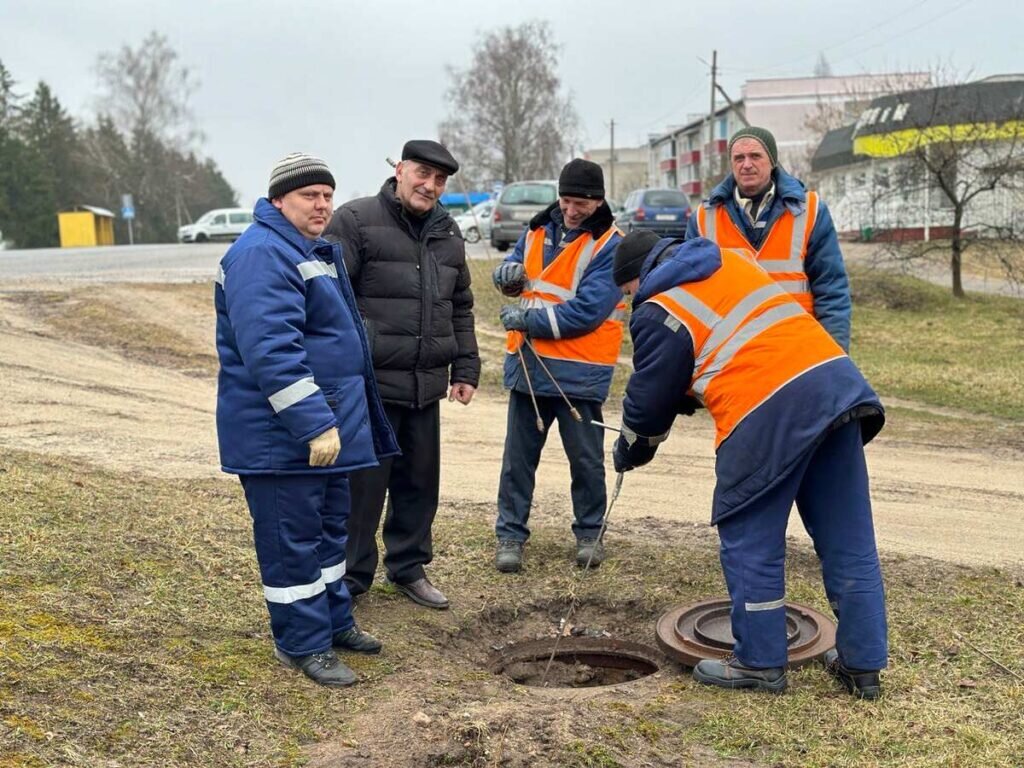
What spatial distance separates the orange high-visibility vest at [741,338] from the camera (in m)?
3.93

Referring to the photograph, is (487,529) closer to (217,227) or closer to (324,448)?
(324,448)

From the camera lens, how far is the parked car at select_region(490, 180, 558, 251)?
75.5 feet

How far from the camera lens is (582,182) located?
5.52 m

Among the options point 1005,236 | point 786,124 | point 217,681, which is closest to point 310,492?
point 217,681

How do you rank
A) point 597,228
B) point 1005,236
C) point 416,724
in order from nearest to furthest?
point 416,724, point 597,228, point 1005,236

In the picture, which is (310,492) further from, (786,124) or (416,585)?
(786,124)

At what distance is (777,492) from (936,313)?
16299 millimetres

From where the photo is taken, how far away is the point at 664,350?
4.05 meters

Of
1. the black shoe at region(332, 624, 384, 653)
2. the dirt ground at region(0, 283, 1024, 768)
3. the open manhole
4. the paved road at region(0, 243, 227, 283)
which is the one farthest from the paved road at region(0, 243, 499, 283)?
the black shoe at region(332, 624, 384, 653)

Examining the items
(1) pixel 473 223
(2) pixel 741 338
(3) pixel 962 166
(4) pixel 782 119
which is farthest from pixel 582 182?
(4) pixel 782 119

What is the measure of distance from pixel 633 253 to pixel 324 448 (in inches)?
57.6

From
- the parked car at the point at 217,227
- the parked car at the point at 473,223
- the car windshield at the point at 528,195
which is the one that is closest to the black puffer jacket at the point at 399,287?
the car windshield at the point at 528,195

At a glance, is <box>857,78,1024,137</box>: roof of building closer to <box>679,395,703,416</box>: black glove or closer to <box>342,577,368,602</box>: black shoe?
<box>679,395,703,416</box>: black glove

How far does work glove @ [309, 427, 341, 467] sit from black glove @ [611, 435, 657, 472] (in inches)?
51.0
